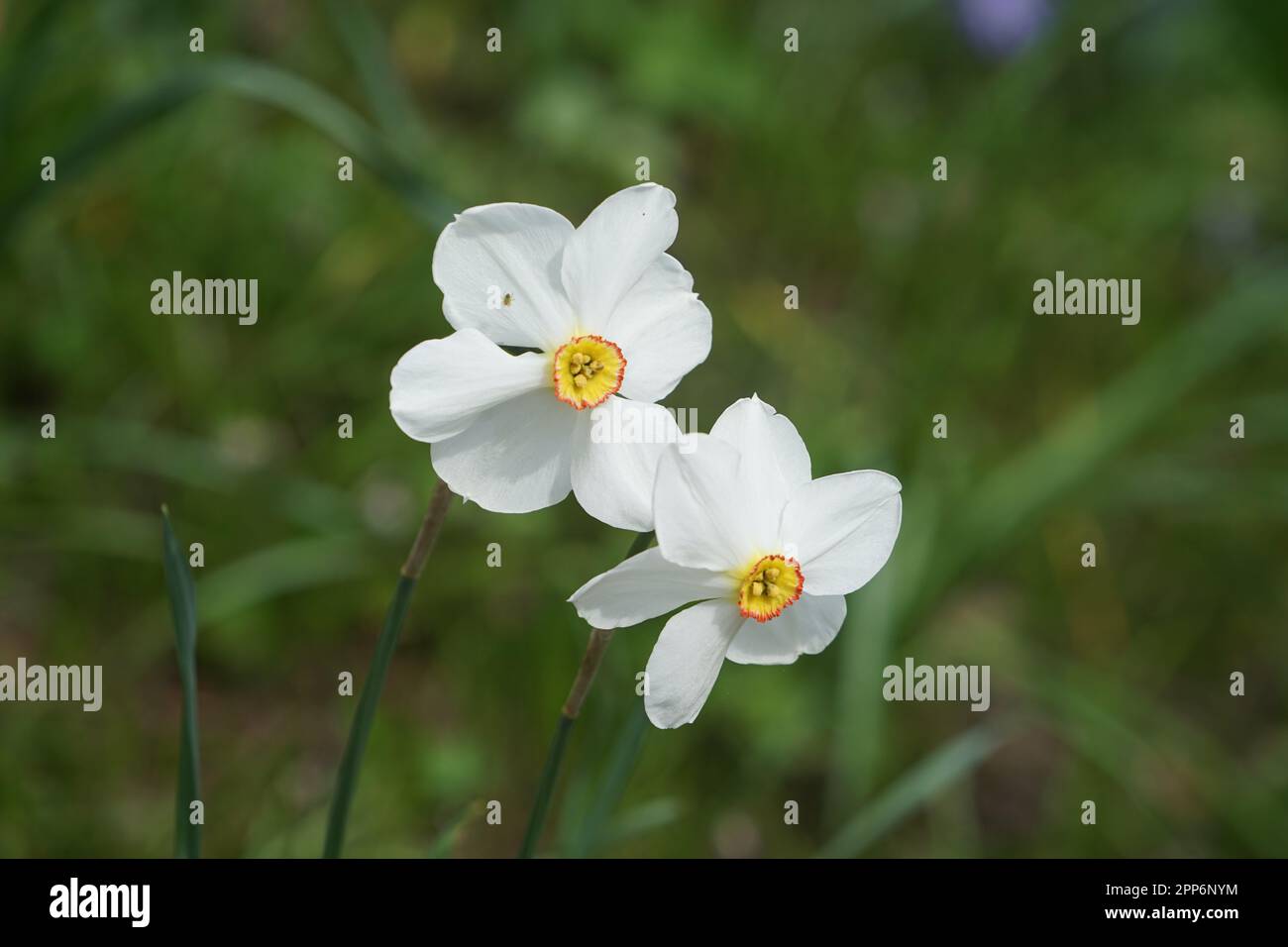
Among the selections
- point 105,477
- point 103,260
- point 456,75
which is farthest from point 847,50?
point 105,477

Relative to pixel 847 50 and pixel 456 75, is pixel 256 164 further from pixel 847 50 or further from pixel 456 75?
pixel 847 50

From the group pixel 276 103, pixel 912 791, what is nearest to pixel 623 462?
pixel 912 791

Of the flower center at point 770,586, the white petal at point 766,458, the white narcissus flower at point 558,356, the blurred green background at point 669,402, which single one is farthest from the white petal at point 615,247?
the blurred green background at point 669,402

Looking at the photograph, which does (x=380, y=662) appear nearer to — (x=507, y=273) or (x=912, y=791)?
(x=507, y=273)

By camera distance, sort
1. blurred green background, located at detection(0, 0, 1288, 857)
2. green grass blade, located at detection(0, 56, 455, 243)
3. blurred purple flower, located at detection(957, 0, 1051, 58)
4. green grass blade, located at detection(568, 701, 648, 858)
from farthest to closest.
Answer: blurred purple flower, located at detection(957, 0, 1051, 58) < blurred green background, located at detection(0, 0, 1288, 857) < green grass blade, located at detection(0, 56, 455, 243) < green grass blade, located at detection(568, 701, 648, 858)

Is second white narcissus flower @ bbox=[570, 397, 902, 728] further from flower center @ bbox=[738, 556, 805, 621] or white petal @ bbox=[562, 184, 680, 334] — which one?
white petal @ bbox=[562, 184, 680, 334]

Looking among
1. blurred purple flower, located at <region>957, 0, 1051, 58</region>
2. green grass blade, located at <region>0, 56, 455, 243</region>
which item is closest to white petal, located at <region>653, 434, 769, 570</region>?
green grass blade, located at <region>0, 56, 455, 243</region>
